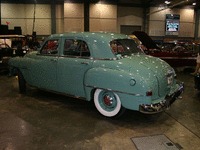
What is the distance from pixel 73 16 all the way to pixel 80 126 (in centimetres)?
1932

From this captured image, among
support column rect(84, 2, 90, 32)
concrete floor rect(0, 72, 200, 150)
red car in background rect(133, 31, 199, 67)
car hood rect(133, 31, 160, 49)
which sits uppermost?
support column rect(84, 2, 90, 32)

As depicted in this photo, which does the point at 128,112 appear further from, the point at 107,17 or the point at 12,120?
the point at 107,17

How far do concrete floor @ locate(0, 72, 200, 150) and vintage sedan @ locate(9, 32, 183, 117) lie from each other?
15.4 inches

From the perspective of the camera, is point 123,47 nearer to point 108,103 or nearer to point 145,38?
point 108,103

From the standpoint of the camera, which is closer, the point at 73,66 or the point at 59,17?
the point at 73,66

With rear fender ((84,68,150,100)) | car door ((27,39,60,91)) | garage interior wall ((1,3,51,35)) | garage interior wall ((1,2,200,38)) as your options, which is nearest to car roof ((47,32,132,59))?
A: rear fender ((84,68,150,100))

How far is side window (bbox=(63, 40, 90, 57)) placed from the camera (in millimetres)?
4066

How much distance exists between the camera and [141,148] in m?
2.79

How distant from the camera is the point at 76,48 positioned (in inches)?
166

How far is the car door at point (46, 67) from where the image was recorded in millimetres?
4516

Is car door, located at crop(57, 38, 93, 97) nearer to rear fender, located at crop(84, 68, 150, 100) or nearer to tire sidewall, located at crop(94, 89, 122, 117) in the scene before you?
rear fender, located at crop(84, 68, 150, 100)

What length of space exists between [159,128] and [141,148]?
0.84 meters

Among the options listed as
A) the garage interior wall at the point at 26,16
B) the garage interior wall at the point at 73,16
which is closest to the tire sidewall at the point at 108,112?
the garage interior wall at the point at 73,16

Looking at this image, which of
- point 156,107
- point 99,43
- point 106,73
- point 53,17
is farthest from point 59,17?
point 156,107
